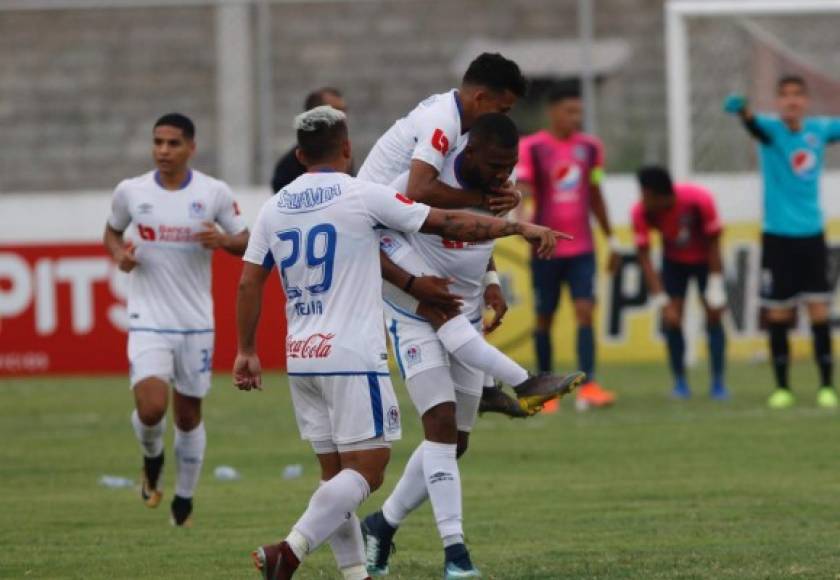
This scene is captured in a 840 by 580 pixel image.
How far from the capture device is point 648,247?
16.7 metres

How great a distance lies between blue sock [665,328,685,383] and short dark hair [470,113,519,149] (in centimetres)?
883

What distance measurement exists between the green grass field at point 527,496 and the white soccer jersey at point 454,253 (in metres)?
1.24

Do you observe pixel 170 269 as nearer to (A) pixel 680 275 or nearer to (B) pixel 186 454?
(B) pixel 186 454

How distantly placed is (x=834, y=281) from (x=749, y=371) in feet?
4.78

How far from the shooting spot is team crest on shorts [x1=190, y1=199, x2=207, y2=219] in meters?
10.7

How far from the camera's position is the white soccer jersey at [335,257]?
735 cm

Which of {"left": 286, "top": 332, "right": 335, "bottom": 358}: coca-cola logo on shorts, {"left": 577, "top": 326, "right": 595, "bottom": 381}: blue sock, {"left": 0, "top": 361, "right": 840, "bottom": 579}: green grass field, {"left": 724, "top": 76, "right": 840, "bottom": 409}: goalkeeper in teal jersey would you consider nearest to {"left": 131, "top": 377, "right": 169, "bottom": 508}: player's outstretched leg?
{"left": 0, "top": 361, "right": 840, "bottom": 579}: green grass field

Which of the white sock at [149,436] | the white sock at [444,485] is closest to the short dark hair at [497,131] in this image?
the white sock at [444,485]

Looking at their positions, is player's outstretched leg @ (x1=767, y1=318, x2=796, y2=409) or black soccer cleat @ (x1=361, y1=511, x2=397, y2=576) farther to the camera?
player's outstretched leg @ (x1=767, y1=318, x2=796, y2=409)

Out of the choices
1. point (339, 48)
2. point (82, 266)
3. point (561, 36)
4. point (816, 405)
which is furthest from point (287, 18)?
point (816, 405)

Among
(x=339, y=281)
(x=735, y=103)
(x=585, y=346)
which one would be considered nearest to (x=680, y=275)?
(x=585, y=346)

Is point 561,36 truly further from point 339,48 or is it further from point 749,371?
point 749,371

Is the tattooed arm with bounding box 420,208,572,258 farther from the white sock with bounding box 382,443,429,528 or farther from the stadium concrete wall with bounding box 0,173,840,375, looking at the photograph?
the stadium concrete wall with bounding box 0,173,840,375

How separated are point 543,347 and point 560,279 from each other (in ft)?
1.98
